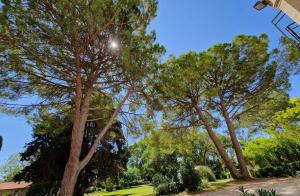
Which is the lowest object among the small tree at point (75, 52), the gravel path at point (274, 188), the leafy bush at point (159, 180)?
the gravel path at point (274, 188)

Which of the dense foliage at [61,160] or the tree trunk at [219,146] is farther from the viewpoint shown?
the tree trunk at [219,146]

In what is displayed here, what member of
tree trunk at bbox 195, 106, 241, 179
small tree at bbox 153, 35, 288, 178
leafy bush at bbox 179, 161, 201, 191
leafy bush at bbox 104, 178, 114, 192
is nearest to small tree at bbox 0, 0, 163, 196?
small tree at bbox 153, 35, 288, 178

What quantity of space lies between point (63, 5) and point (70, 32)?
0.82 metres

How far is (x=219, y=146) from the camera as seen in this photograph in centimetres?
1338

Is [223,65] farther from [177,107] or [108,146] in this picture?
[108,146]

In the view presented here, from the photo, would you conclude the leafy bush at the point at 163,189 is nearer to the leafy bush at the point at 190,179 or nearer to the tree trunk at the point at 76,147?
the leafy bush at the point at 190,179

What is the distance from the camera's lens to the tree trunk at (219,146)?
42.4 feet

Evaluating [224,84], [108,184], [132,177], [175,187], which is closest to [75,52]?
[175,187]

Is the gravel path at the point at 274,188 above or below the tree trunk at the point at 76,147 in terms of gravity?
below

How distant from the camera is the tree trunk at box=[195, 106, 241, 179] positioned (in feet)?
42.4

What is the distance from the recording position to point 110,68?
9.19 meters

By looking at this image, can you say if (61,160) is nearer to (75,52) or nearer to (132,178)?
(75,52)

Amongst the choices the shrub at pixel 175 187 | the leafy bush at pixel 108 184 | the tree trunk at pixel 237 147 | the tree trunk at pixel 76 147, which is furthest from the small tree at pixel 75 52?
the tree trunk at pixel 237 147

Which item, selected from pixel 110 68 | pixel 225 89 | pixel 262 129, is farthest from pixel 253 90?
pixel 110 68
